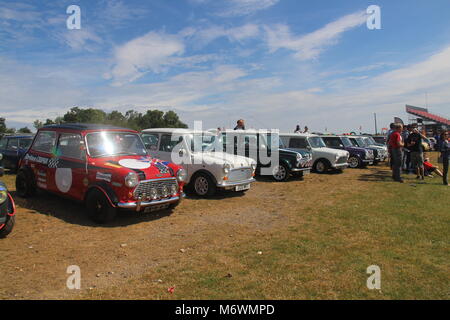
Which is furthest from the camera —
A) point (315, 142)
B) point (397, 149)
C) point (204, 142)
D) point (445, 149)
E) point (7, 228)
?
point (315, 142)

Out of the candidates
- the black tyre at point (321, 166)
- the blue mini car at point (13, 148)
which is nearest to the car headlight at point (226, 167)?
the black tyre at point (321, 166)

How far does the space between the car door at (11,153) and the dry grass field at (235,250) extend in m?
5.37

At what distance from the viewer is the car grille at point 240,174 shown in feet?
28.7

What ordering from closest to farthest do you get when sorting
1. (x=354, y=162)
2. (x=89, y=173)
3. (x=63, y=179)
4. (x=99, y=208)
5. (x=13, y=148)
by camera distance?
(x=99, y=208) < (x=89, y=173) < (x=63, y=179) < (x=13, y=148) < (x=354, y=162)

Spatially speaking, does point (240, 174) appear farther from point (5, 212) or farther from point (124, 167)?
point (5, 212)

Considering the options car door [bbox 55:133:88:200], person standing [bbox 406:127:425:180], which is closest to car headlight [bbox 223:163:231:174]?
car door [bbox 55:133:88:200]

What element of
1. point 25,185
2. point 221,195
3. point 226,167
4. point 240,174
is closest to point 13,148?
point 25,185

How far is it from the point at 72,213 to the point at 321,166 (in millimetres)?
10789

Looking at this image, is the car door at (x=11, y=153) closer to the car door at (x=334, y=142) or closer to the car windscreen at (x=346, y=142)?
the car door at (x=334, y=142)

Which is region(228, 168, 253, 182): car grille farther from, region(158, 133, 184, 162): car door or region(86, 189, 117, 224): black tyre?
region(86, 189, 117, 224): black tyre

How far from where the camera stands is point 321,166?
14383 millimetres
